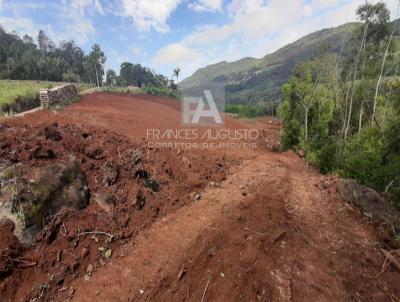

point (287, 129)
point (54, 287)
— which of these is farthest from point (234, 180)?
point (287, 129)

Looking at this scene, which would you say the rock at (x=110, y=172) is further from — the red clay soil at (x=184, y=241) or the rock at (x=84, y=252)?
the rock at (x=84, y=252)

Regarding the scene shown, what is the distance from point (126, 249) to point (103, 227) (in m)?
0.41

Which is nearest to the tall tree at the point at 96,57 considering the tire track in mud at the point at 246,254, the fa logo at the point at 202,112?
the fa logo at the point at 202,112

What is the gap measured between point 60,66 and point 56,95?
39.3m

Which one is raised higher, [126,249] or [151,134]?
[151,134]

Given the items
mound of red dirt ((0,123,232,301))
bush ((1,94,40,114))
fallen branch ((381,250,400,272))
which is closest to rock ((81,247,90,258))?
mound of red dirt ((0,123,232,301))

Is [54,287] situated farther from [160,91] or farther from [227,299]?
[160,91]

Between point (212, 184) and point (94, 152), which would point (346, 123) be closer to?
point (212, 184)

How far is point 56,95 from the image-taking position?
9.91 meters

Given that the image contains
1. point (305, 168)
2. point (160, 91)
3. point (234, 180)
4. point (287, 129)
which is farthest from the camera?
point (160, 91)

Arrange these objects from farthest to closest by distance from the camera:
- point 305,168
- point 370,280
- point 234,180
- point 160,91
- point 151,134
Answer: point 160,91 < point 151,134 < point 305,168 < point 234,180 < point 370,280

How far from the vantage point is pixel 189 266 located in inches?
116

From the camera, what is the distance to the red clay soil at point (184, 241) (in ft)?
8.91

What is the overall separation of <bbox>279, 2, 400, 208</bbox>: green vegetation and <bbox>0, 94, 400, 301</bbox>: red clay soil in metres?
1.88
